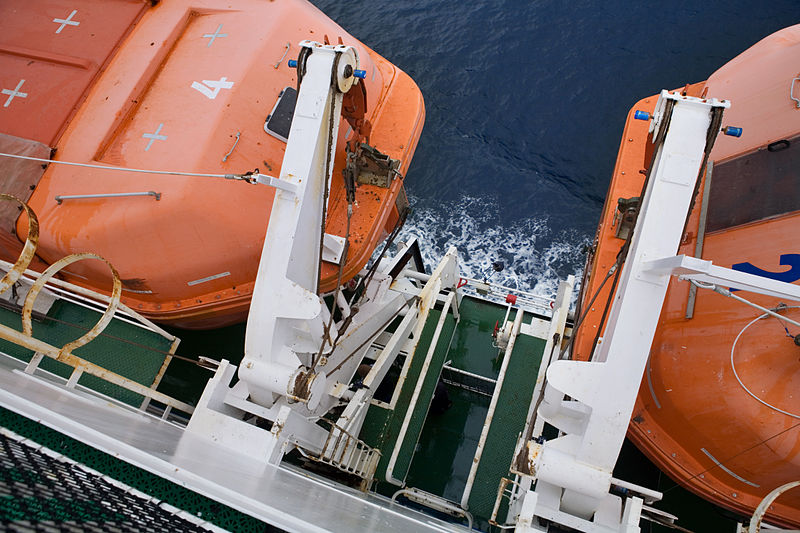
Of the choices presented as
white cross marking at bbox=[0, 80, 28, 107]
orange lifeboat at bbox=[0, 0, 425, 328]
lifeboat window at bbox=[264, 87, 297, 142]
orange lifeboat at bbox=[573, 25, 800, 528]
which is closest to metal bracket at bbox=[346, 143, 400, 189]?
orange lifeboat at bbox=[0, 0, 425, 328]

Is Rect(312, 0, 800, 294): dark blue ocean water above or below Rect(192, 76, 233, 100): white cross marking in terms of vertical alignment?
above

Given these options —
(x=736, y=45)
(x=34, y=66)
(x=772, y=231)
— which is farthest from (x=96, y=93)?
(x=736, y=45)

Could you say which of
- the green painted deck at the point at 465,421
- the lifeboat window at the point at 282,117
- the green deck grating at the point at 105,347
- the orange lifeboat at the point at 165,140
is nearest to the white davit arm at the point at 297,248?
the orange lifeboat at the point at 165,140

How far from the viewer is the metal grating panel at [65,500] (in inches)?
68.2

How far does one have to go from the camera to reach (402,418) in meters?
5.48

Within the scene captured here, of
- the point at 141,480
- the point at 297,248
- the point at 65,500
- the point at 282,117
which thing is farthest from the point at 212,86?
the point at 65,500

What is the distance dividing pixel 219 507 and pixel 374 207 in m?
3.29

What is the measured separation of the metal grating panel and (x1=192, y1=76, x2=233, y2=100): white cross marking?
11.6 ft

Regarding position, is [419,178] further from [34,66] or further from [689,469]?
[689,469]

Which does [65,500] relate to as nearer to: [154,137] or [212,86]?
[154,137]

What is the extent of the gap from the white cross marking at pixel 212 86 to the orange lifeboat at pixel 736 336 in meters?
3.75

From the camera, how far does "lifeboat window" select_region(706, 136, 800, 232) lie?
454cm

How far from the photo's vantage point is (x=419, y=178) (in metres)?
9.91

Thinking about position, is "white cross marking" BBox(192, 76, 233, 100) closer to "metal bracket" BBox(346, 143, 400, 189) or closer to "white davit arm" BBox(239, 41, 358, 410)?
"metal bracket" BBox(346, 143, 400, 189)
